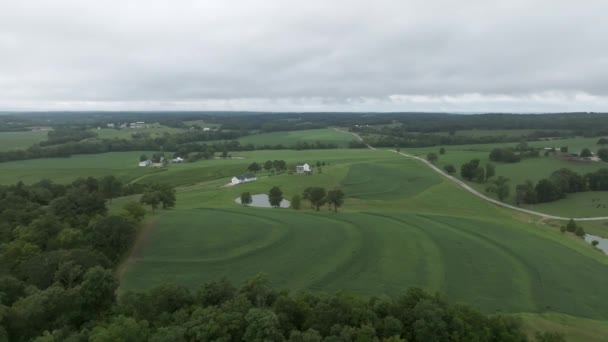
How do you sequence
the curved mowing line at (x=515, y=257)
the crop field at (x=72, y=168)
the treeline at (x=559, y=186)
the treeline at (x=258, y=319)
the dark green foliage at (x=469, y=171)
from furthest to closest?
the dark green foliage at (x=469, y=171), the crop field at (x=72, y=168), the treeline at (x=559, y=186), the curved mowing line at (x=515, y=257), the treeline at (x=258, y=319)

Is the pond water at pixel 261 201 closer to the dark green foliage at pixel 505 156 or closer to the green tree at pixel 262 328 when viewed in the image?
the green tree at pixel 262 328

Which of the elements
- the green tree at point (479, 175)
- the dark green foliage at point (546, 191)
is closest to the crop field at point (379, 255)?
the dark green foliage at point (546, 191)

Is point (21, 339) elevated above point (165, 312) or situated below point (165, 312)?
below

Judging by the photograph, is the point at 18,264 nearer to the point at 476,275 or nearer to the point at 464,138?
the point at 476,275

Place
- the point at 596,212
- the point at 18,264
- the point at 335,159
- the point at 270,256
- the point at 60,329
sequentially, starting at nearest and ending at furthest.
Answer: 1. the point at 60,329
2. the point at 18,264
3. the point at 270,256
4. the point at 596,212
5. the point at 335,159

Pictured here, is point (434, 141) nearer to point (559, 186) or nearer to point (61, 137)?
point (559, 186)

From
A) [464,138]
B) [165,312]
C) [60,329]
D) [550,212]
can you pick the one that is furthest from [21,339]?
[464,138]
